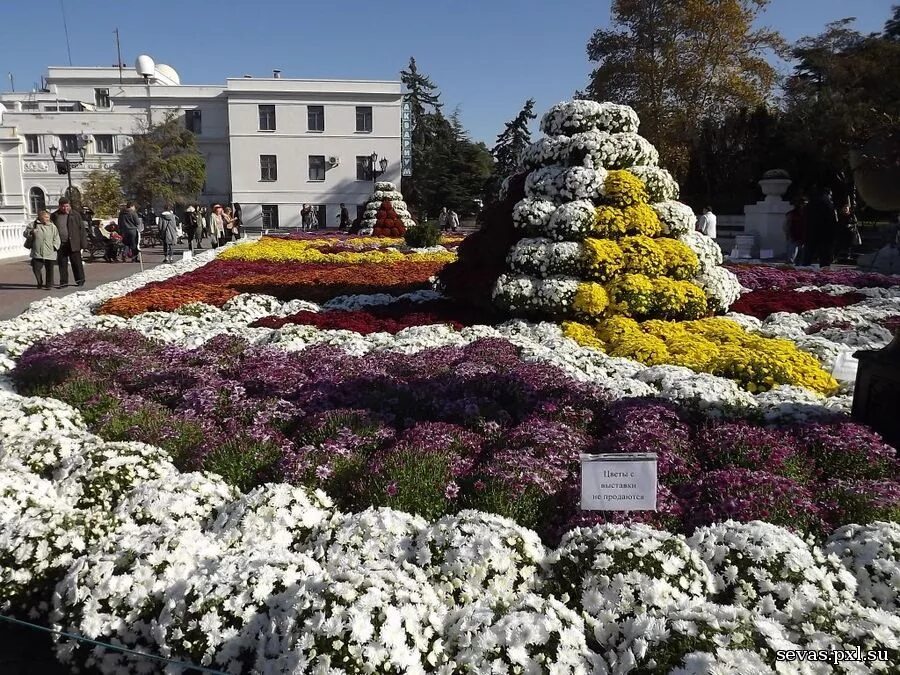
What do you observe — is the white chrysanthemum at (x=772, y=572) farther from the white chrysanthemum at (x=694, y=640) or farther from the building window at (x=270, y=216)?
the building window at (x=270, y=216)

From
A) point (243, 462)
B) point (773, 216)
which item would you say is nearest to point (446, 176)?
point (773, 216)

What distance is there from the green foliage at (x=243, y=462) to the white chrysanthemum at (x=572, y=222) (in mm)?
5108

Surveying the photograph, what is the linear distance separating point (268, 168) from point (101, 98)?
22579 millimetres

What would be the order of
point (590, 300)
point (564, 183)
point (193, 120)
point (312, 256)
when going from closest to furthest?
point (590, 300), point (564, 183), point (312, 256), point (193, 120)

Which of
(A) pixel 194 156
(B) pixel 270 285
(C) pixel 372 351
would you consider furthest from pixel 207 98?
(C) pixel 372 351

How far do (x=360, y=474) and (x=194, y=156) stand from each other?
44.8 meters

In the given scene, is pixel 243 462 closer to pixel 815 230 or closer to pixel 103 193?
pixel 815 230

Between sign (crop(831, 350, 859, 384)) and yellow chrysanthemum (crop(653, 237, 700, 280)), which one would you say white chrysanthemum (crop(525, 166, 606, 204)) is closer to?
yellow chrysanthemum (crop(653, 237, 700, 280))

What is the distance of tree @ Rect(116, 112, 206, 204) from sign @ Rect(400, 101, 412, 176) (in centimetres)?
1366

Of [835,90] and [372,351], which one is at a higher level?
[835,90]

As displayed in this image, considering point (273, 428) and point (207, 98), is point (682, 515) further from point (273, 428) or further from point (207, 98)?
point (207, 98)

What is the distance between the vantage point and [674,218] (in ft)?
27.4

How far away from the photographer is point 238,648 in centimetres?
243

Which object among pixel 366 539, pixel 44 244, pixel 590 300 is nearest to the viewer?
pixel 366 539
